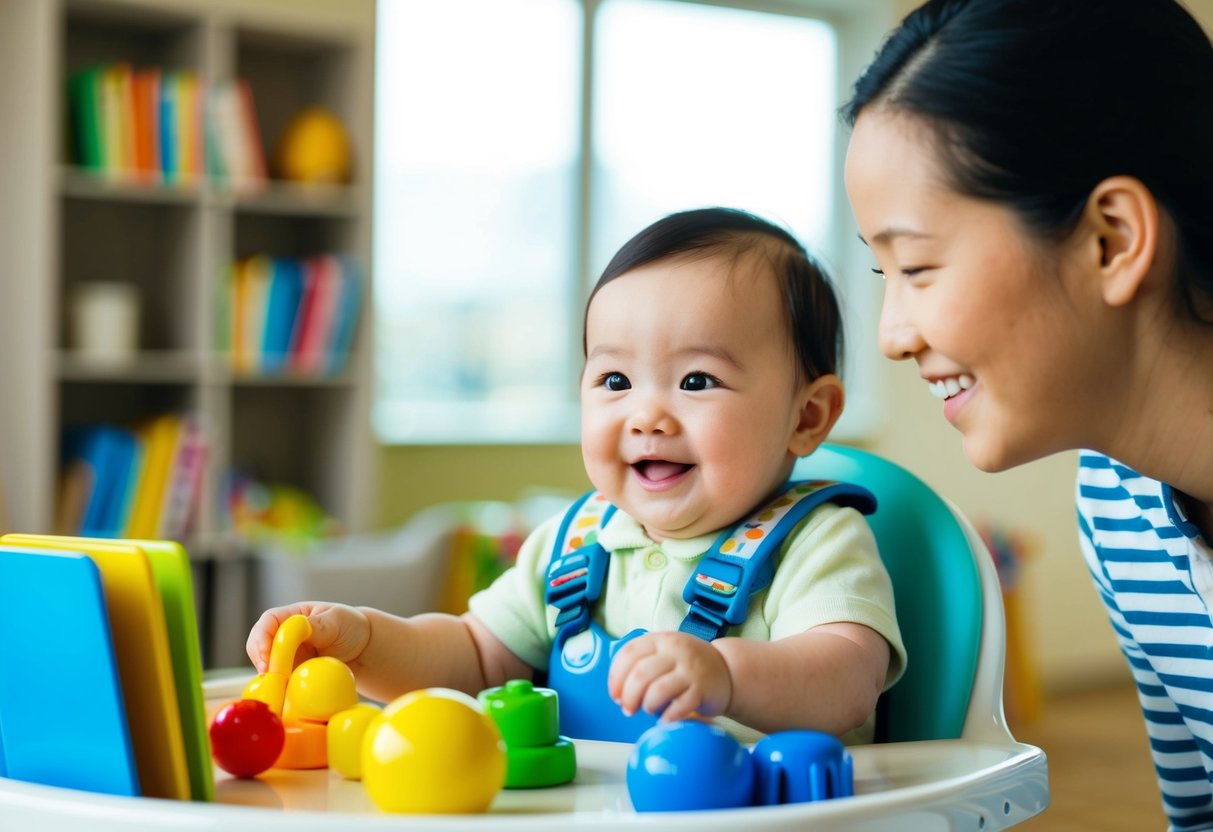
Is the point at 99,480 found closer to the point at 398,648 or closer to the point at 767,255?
the point at 398,648

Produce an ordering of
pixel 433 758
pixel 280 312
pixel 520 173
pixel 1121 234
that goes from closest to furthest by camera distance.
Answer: pixel 433 758, pixel 1121 234, pixel 280 312, pixel 520 173

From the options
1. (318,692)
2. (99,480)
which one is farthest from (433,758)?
(99,480)

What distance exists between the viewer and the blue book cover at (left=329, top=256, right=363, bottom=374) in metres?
3.30

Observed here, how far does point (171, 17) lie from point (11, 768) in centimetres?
285

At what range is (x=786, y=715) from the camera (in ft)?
2.62

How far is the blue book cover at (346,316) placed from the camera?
330 centimetres

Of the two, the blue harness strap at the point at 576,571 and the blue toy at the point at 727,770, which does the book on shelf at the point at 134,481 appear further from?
the blue toy at the point at 727,770

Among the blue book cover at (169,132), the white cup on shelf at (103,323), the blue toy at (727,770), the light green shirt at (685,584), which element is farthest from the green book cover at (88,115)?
the blue toy at (727,770)

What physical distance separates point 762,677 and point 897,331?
9.6 inches

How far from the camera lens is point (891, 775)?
2.48ft

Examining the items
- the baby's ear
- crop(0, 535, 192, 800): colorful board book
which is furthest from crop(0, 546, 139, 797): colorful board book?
the baby's ear

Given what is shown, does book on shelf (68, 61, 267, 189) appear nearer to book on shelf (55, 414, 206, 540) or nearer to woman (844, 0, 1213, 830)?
book on shelf (55, 414, 206, 540)

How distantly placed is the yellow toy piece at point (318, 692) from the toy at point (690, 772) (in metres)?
0.24

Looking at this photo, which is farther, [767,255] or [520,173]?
[520,173]
